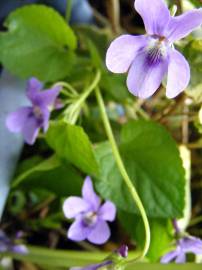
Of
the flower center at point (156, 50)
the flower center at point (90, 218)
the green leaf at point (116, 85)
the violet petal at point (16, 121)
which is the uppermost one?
the flower center at point (156, 50)

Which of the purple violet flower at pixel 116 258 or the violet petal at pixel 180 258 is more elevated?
the purple violet flower at pixel 116 258

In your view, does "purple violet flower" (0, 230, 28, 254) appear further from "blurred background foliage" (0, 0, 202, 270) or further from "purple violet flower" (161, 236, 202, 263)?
"purple violet flower" (161, 236, 202, 263)

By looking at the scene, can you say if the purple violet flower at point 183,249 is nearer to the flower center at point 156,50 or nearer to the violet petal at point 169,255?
the violet petal at point 169,255

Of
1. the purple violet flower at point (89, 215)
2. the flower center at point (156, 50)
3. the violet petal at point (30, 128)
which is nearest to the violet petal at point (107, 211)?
the purple violet flower at point (89, 215)

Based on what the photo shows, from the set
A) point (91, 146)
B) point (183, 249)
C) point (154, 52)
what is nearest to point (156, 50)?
point (154, 52)

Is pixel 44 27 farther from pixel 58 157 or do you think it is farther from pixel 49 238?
pixel 49 238

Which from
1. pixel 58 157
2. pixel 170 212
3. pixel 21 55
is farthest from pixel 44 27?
pixel 170 212
